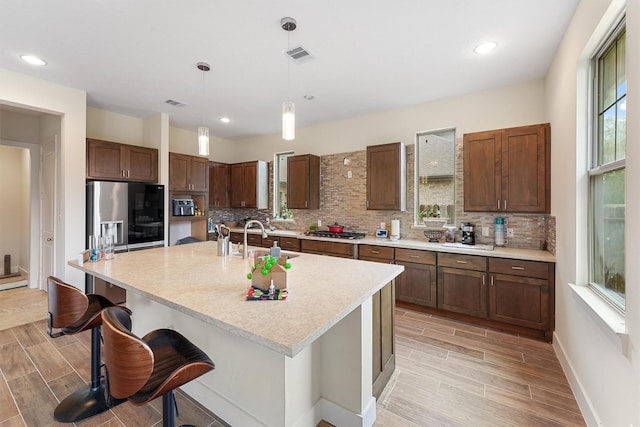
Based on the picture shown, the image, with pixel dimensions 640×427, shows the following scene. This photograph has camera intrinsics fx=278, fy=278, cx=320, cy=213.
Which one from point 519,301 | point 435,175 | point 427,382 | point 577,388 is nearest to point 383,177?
point 435,175

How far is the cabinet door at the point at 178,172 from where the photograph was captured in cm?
479

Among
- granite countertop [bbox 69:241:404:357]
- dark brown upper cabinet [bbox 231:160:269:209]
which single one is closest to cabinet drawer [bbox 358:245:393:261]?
granite countertop [bbox 69:241:404:357]

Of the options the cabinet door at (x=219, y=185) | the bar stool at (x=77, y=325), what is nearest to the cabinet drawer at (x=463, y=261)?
the bar stool at (x=77, y=325)

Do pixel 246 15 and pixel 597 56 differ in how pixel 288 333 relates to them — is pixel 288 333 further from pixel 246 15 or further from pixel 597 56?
pixel 597 56

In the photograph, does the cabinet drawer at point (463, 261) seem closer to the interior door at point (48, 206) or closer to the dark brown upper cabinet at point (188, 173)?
the dark brown upper cabinet at point (188, 173)

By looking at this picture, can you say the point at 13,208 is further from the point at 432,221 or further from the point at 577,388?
the point at 577,388

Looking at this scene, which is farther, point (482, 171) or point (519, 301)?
point (482, 171)

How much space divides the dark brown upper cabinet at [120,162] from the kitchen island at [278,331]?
2326 millimetres

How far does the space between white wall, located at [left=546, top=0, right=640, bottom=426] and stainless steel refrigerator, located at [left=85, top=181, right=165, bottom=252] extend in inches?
196

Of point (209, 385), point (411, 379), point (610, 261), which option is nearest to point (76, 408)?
point (209, 385)

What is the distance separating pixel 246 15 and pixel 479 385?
3.45 meters

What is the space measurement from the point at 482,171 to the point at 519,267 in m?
1.16

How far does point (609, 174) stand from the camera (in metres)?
1.80

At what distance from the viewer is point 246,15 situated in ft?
7.28
